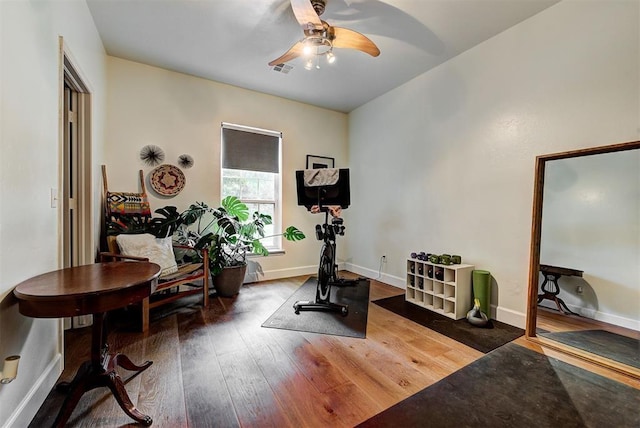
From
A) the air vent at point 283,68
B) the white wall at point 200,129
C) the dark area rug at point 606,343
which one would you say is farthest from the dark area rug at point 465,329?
the air vent at point 283,68

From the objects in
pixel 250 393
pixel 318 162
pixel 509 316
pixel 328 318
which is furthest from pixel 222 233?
pixel 509 316

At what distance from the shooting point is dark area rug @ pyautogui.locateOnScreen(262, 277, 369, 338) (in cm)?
237

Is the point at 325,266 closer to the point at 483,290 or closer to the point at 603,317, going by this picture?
the point at 483,290

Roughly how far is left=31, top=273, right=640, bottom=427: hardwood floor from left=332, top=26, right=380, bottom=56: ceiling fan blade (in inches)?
95.3

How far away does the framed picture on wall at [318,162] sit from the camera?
Answer: 4.33m

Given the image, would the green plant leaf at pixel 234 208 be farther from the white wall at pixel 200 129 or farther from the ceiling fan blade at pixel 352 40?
the ceiling fan blade at pixel 352 40

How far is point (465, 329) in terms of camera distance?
2.42 meters

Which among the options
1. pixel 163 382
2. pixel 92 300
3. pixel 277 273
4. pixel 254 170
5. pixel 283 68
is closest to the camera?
pixel 92 300

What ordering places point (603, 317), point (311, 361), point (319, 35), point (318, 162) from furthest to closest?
point (318, 162) < point (319, 35) < point (603, 317) < point (311, 361)

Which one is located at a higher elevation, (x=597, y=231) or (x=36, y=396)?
(x=597, y=231)

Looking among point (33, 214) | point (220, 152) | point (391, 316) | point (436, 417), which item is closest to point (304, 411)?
point (436, 417)

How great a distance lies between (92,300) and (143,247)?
4.88 ft

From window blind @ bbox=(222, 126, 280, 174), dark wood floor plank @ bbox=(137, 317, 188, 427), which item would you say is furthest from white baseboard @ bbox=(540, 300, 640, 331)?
window blind @ bbox=(222, 126, 280, 174)

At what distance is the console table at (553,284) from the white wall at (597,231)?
33 millimetres
